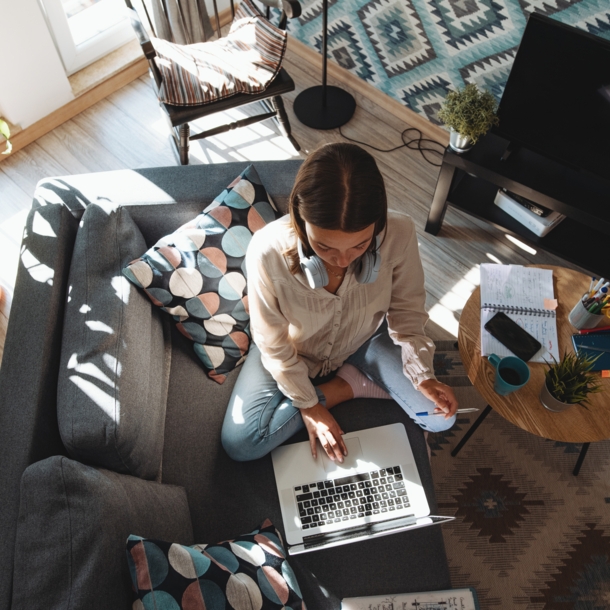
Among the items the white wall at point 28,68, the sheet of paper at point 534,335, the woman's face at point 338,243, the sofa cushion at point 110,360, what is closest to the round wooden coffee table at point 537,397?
the sheet of paper at point 534,335

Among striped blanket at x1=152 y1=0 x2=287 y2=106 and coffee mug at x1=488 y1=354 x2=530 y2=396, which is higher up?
striped blanket at x1=152 y1=0 x2=287 y2=106

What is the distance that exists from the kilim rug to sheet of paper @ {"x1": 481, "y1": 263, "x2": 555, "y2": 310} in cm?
45

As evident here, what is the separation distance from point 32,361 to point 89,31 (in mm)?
2047

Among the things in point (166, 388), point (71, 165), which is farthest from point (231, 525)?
point (71, 165)

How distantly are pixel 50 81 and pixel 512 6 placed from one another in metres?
1.95

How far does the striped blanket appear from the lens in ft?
6.93

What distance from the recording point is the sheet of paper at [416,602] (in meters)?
1.37

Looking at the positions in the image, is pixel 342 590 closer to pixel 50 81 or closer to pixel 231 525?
pixel 231 525

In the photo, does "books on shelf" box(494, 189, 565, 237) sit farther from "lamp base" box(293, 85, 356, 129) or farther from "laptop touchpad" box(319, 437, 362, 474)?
"laptop touchpad" box(319, 437, 362, 474)

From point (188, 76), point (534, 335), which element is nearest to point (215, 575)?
point (534, 335)

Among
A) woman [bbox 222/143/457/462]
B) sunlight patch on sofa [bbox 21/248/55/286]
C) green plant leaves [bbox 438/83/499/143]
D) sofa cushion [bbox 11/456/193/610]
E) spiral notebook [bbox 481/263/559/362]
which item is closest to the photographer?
sofa cushion [bbox 11/456/193/610]

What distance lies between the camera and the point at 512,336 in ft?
5.42

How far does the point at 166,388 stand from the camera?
1639 mm

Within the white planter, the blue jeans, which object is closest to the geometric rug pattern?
the white planter
